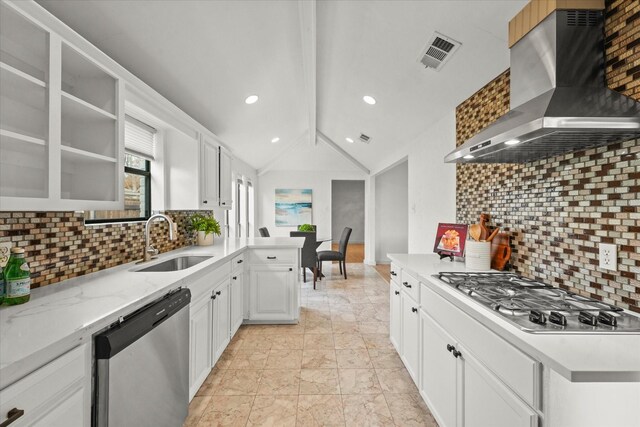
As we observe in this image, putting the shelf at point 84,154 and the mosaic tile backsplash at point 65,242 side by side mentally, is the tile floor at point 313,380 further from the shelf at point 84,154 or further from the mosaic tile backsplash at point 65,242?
the shelf at point 84,154

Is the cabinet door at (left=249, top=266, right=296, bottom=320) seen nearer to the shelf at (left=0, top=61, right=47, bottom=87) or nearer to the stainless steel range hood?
the stainless steel range hood

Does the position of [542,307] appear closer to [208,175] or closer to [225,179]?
[208,175]

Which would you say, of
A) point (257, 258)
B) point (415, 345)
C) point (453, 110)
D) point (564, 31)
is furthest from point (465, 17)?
point (257, 258)

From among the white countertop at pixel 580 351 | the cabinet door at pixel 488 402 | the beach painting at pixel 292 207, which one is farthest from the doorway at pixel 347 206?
the white countertop at pixel 580 351

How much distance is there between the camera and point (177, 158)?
2924mm

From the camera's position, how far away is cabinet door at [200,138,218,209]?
3048mm

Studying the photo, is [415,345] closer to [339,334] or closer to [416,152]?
[339,334]

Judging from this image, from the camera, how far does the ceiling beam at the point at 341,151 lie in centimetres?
669

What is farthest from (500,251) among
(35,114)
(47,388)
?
(35,114)

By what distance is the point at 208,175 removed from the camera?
10.6ft

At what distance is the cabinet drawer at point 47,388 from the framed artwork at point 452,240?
2398mm

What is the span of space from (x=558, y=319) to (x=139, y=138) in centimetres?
293

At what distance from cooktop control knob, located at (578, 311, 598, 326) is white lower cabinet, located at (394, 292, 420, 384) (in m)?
1.04

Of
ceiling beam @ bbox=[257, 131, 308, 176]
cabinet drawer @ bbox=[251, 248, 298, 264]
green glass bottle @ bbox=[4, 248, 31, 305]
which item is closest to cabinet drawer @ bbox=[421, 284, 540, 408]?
green glass bottle @ bbox=[4, 248, 31, 305]
